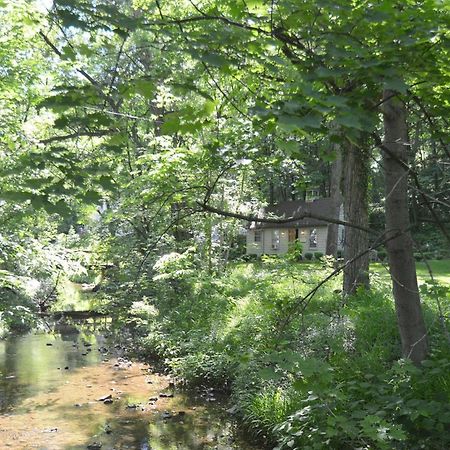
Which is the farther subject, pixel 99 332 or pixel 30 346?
pixel 99 332

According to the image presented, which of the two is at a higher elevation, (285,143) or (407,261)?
(285,143)

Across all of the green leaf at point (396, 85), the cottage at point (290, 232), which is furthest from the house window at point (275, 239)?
the green leaf at point (396, 85)

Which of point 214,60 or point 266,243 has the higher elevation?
point 214,60

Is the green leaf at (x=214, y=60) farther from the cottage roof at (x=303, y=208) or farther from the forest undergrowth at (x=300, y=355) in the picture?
the cottage roof at (x=303, y=208)

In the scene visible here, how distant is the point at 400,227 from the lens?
369 cm

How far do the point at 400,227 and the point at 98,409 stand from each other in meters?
6.48

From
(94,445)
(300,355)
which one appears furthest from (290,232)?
(300,355)

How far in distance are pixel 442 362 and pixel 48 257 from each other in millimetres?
6523

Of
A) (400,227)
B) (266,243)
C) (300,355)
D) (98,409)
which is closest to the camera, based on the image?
(300,355)

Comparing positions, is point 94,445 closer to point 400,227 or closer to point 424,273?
point 400,227

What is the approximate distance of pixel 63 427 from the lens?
24.3ft

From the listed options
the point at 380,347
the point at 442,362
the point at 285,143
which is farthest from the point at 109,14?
the point at 380,347

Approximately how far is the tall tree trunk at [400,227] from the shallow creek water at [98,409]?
357 centimetres

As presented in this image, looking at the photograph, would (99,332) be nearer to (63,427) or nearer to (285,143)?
(63,427)
